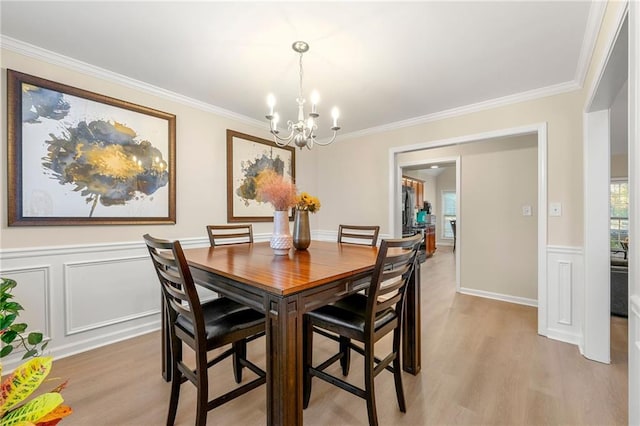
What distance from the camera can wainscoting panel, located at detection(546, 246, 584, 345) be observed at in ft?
8.00

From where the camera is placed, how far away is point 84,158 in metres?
2.29

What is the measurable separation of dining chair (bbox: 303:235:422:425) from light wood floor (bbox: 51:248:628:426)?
197 millimetres

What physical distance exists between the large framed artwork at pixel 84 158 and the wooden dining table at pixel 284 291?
1.41 metres

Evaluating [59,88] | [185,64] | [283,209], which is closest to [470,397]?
[283,209]

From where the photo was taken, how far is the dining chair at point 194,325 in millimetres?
1292

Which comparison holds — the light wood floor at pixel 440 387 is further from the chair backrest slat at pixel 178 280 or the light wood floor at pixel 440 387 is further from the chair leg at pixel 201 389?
the chair backrest slat at pixel 178 280

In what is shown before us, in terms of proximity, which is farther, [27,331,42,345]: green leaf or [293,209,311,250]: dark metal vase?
[293,209,311,250]: dark metal vase

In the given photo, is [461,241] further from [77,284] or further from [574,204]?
[77,284]

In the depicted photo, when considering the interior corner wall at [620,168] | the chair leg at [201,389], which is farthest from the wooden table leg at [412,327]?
the interior corner wall at [620,168]

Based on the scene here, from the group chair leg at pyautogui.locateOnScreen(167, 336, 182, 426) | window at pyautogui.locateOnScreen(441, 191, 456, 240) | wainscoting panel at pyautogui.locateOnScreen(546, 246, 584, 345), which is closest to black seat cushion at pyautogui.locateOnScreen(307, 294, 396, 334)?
chair leg at pyautogui.locateOnScreen(167, 336, 182, 426)

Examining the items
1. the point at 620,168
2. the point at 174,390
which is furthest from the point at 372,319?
the point at 620,168

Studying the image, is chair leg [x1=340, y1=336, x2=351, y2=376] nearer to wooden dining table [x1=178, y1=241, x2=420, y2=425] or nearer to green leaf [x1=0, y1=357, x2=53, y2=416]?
wooden dining table [x1=178, y1=241, x2=420, y2=425]

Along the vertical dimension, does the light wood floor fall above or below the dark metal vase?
below

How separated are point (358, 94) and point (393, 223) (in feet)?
5.68
